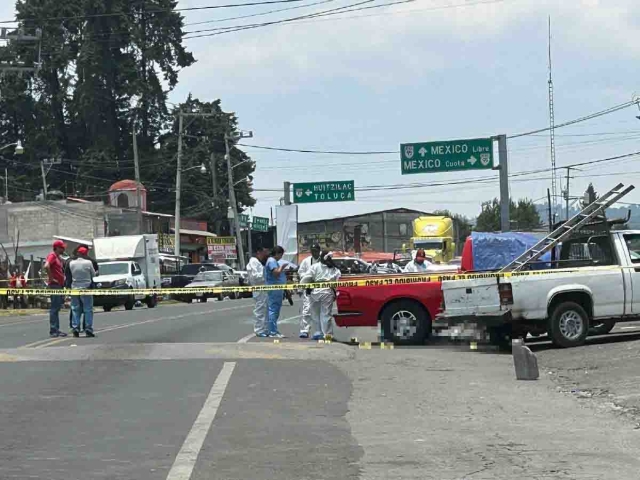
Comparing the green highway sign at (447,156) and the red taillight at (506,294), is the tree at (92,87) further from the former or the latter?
the red taillight at (506,294)

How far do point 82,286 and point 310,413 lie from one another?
31.8ft

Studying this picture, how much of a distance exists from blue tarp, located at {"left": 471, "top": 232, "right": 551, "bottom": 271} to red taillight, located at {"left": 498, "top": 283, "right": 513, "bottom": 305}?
5494mm

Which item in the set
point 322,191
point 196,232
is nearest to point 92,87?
point 196,232

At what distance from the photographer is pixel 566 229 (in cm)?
1744

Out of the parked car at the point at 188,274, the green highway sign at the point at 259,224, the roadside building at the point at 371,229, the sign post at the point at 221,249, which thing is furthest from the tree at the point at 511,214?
the parked car at the point at 188,274

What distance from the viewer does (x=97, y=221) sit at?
68.8 m

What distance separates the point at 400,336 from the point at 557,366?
378 cm

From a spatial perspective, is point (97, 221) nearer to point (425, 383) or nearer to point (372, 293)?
point (372, 293)

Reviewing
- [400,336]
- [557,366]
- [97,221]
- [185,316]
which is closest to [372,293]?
[400,336]

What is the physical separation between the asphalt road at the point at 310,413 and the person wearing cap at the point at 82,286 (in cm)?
208

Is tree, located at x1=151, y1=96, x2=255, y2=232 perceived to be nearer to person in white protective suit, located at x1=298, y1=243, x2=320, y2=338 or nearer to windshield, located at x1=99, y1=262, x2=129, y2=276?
Result: windshield, located at x1=99, y1=262, x2=129, y2=276

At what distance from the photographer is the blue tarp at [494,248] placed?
22656 millimetres

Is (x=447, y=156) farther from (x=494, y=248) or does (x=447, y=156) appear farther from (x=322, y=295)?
(x=322, y=295)

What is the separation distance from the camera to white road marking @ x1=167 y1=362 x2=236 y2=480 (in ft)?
25.5
